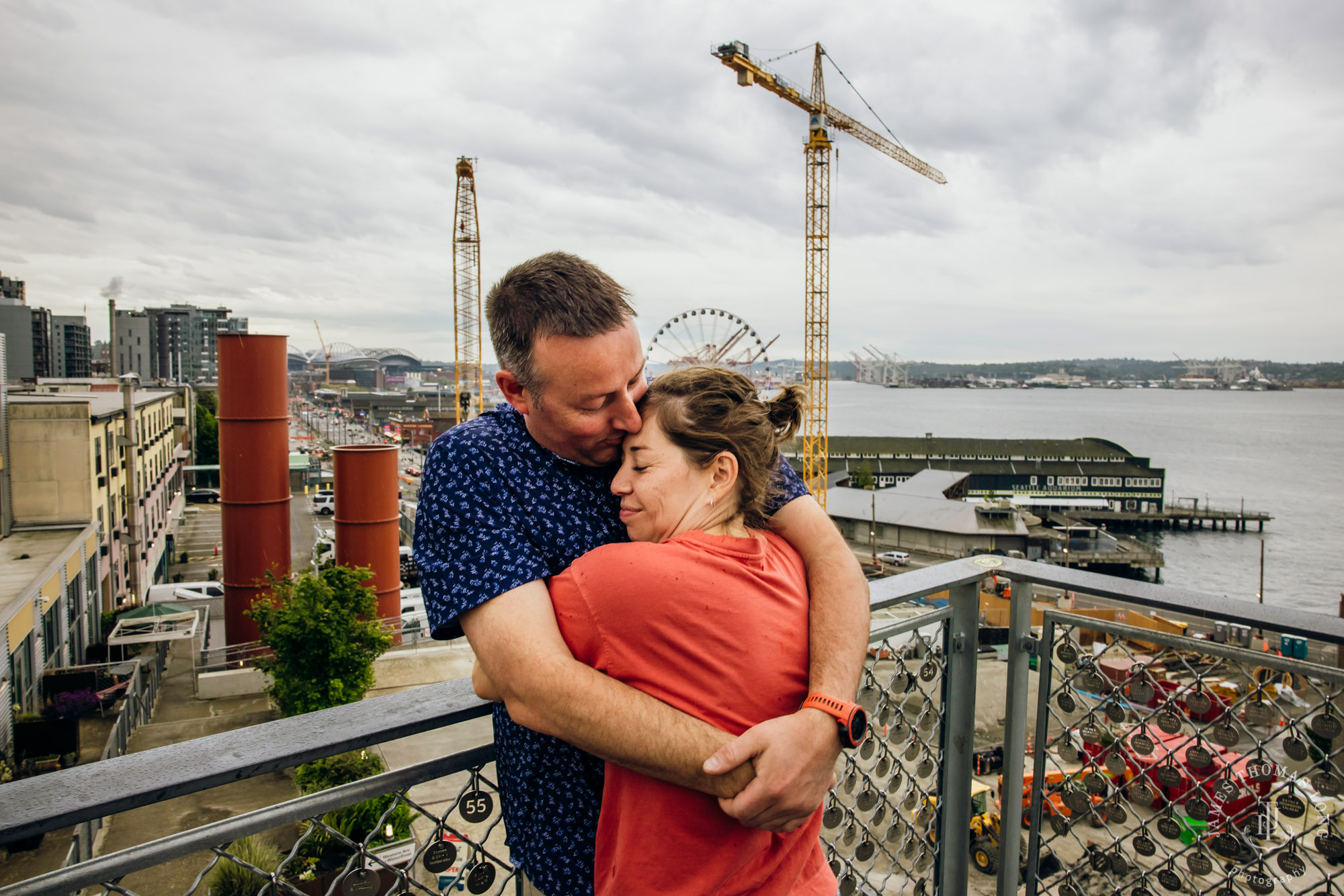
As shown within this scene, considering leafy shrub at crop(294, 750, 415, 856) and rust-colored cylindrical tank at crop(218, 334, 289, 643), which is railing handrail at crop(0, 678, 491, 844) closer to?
leafy shrub at crop(294, 750, 415, 856)

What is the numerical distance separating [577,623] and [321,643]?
12.1 meters

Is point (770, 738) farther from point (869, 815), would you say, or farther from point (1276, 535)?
point (1276, 535)

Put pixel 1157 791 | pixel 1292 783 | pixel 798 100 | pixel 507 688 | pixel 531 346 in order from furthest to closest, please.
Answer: pixel 798 100 → pixel 1157 791 → pixel 1292 783 → pixel 531 346 → pixel 507 688

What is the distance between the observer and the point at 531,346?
5.28 feet

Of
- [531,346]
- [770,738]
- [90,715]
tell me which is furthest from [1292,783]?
[90,715]

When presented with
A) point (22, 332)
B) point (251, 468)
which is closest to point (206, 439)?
point (22, 332)

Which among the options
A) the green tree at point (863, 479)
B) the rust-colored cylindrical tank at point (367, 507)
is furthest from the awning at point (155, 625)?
the green tree at point (863, 479)

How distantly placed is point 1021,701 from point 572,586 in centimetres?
189

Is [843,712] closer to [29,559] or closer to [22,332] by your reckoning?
[29,559]

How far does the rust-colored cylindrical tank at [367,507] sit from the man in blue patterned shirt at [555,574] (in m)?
13.4

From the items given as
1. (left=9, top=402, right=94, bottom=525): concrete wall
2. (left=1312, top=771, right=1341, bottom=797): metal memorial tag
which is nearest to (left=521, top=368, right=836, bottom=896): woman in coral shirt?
(left=1312, top=771, right=1341, bottom=797): metal memorial tag

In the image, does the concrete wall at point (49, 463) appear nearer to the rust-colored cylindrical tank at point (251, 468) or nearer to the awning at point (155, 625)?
the awning at point (155, 625)

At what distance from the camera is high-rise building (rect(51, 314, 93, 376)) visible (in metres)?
95.3

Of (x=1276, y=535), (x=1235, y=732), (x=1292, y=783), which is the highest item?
(x=1235, y=732)
